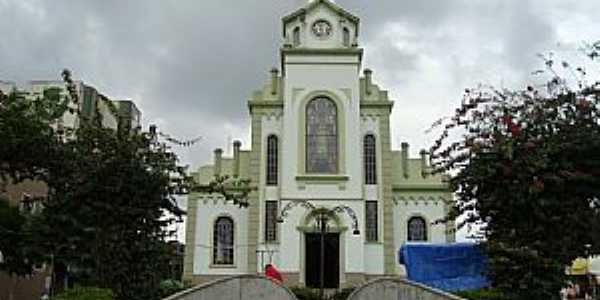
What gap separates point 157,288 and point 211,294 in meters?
3.48

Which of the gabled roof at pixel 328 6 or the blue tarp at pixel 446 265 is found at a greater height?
the gabled roof at pixel 328 6

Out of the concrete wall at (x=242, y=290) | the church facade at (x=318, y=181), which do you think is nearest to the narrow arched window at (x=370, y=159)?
the church facade at (x=318, y=181)

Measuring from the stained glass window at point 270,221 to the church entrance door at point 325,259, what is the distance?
4.83 ft

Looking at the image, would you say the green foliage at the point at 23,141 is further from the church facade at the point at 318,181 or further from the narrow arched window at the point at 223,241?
the narrow arched window at the point at 223,241

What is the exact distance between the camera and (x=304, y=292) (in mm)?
→ 22719

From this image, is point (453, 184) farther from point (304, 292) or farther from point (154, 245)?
point (304, 292)

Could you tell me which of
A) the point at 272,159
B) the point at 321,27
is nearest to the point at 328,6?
the point at 321,27

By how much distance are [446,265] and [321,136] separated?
14812mm

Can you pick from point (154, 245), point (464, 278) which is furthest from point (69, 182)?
point (464, 278)

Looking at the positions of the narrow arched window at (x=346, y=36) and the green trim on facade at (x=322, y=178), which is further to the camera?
the narrow arched window at (x=346, y=36)

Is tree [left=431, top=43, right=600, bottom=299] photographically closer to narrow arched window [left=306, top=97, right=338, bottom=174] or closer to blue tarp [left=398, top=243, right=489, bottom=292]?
blue tarp [left=398, top=243, right=489, bottom=292]

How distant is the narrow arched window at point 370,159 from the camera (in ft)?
108

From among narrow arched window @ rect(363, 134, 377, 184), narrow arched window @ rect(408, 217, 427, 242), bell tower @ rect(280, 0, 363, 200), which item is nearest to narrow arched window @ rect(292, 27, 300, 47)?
bell tower @ rect(280, 0, 363, 200)

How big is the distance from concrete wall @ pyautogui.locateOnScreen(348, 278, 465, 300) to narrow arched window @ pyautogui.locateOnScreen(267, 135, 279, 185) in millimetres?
20929
